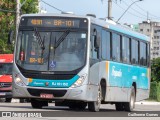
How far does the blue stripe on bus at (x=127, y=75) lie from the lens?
2480cm

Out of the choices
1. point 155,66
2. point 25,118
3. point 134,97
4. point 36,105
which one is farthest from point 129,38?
point 155,66

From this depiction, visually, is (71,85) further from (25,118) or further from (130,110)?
(130,110)

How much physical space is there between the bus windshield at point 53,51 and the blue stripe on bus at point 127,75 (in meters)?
2.67

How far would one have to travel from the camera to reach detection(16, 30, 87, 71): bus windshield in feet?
72.0

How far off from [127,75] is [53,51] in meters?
5.52

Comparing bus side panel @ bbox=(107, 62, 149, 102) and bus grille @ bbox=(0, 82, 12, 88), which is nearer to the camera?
bus side panel @ bbox=(107, 62, 149, 102)

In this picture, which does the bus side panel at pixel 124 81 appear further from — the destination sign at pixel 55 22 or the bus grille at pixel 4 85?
the bus grille at pixel 4 85

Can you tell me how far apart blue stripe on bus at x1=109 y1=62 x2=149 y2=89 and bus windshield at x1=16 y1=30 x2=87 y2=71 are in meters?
2.67

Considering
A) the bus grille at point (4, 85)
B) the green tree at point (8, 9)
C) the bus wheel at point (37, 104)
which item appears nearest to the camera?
the bus wheel at point (37, 104)

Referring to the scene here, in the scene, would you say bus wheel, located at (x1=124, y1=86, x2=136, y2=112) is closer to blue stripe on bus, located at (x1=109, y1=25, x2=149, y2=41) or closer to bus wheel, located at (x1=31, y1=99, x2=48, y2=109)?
blue stripe on bus, located at (x1=109, y1=25, x2=149, y2=41)

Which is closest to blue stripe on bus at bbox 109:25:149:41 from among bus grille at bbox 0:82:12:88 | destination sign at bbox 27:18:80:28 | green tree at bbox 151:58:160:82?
destination sign at bbox 27:18:80:28

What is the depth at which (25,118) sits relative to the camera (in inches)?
698

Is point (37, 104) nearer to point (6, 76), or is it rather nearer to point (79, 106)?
point (79, 106)

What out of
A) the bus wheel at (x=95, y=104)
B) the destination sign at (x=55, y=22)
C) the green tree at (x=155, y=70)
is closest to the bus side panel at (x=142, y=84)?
the bus wheel at (x=95, y=104)
